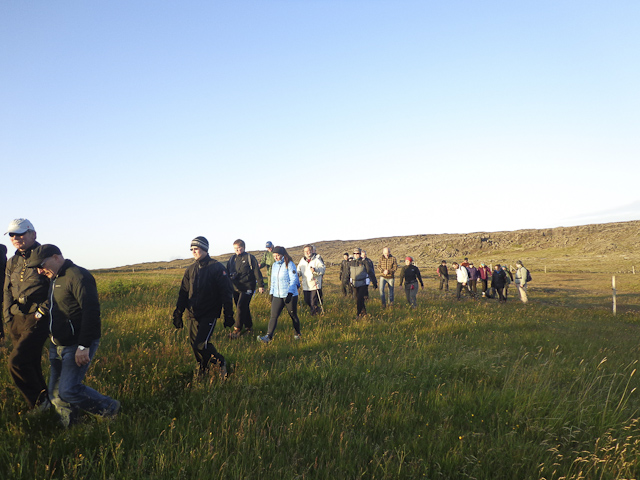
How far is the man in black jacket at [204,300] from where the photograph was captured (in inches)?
202

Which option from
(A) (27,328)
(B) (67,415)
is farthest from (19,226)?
(B) (67,415)

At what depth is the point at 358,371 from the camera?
5352mm

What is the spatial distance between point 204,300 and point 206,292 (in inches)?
4.6

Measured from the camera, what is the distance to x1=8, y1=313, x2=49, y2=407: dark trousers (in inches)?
154

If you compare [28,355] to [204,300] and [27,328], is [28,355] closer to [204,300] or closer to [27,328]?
[27,328]

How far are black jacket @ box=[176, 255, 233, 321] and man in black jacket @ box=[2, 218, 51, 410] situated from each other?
1.65 meters

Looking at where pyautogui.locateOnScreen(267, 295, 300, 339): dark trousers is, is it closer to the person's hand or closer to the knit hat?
the knit hat

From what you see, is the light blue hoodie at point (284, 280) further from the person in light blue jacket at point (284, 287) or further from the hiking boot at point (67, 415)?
the hiking boot at point (67, 415)

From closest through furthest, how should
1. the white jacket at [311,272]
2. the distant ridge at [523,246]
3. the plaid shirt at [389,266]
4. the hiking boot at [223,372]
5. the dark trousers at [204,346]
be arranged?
the hiking boot at [223,372], the dark trousers at [204,346], the white jacket at [311,272], the plaid shirt at [389,266], the distant ridge at [523,246]

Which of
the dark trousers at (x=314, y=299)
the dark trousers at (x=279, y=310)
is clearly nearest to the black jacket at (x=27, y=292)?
the dark trousers at (x=279, y=310)

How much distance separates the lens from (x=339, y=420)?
381 centimetres

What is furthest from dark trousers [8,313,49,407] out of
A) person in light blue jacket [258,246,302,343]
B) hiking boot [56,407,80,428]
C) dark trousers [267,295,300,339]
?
person in light blue jacket [258,246,302,343]

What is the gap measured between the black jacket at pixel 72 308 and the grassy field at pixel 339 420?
860 mm

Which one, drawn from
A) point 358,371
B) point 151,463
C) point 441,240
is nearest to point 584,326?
point 358,371
